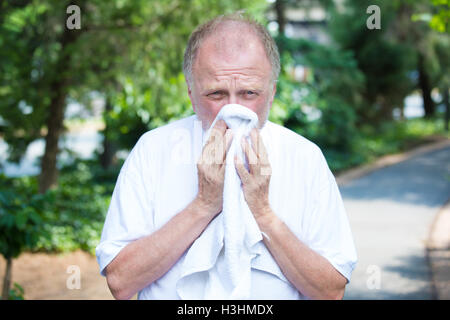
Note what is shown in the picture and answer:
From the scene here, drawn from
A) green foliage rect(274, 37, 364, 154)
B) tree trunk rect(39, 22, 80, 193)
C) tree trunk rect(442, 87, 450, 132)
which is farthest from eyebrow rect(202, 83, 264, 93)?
tree trunk rect(442, 87, 450, 132)

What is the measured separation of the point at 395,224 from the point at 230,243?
716cm

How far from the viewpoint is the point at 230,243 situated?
1.67m

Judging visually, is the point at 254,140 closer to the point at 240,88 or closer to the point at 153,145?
the point at 240,88

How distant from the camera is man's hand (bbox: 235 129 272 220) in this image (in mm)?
1694

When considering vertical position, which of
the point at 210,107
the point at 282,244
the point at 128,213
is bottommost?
the point at 282,244

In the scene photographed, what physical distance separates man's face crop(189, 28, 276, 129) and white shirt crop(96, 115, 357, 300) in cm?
17

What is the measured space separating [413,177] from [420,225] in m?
4.47

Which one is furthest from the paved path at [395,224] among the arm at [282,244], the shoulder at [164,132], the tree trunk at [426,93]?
the tree trunk at [426,93]

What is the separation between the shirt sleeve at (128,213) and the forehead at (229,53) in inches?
16.6

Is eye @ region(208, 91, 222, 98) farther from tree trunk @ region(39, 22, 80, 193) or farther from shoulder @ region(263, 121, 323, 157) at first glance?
tree trunk @ region(39, 22, 80, 193)

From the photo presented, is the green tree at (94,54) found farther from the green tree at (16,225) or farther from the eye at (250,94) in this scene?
the eye at (250,94)

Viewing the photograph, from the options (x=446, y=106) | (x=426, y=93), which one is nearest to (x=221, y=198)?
(x=446, y=106)

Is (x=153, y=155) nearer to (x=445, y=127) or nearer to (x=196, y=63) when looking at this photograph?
(x=196, y=63)

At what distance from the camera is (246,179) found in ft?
5.56
